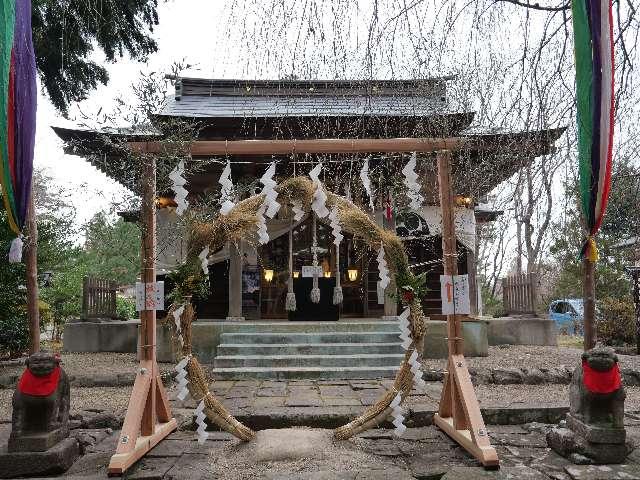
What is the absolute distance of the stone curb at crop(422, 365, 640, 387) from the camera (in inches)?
284

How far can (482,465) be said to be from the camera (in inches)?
150

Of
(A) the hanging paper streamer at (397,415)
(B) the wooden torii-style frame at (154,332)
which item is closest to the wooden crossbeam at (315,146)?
(B) the wooden torii-style frame at (154,332)

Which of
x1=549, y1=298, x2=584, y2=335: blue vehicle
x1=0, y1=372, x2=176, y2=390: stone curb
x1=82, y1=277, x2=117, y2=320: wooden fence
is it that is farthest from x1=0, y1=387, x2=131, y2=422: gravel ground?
x1=549, y1=298, x2=584, y2=335: blue vehicle

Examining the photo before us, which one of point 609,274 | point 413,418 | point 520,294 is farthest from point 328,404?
point 609,274

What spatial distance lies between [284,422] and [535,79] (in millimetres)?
4130

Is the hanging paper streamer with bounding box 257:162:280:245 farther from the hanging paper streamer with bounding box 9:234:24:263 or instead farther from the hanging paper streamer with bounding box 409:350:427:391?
the hanging paper streamer with bounding box 9:234:24:263

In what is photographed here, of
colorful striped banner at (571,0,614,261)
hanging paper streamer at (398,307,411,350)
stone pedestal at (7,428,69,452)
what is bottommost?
stone pedestal at (7,428,69,452)

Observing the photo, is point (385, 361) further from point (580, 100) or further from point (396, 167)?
point (580, 100)

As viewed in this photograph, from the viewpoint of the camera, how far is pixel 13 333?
344 inches

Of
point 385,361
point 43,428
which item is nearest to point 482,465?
point 43,428

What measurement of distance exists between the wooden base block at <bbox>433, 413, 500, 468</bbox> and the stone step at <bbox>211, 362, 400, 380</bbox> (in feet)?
8.99

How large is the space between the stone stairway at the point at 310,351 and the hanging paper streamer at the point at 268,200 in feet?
12.3

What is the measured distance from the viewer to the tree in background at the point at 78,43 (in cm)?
384

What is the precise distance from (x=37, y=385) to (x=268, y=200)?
246 centimetres
